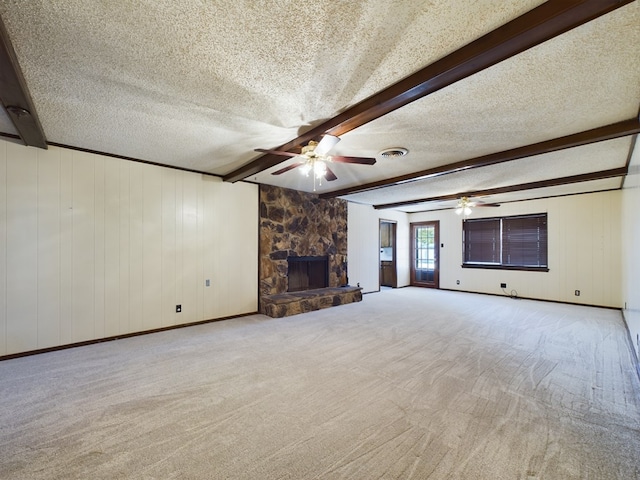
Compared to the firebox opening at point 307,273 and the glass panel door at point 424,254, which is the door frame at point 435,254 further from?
the firebox opening at point 307,273

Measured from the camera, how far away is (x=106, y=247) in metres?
3.84

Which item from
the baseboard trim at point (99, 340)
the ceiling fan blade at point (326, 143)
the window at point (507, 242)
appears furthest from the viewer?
the window at point (507, 242)

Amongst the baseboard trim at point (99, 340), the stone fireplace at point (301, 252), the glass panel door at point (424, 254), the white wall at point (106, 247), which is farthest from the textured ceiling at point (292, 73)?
the glass panel door at point (424, 254)

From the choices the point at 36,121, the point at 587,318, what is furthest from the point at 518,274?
the point at 36,121

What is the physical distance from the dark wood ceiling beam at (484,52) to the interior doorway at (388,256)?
20.7 feet

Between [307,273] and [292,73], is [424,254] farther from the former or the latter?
[292,73]

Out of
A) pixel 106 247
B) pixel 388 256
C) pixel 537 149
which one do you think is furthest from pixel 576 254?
pixel 106 247

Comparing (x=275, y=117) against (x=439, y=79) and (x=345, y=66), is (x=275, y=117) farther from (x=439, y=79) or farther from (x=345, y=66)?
(x=439, y=79)

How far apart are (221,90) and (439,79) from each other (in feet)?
5.52

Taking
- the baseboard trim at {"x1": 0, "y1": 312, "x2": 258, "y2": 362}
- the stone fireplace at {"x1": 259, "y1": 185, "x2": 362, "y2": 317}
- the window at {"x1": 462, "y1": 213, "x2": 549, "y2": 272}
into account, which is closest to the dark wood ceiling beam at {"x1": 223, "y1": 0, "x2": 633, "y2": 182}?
the stone fireplace at {"x1": 259, "y1": 185, "x2": 362, "y2": 317}

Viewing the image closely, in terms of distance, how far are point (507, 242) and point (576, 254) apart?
4.59 feet

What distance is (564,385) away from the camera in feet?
8.65

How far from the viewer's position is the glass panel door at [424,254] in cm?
877

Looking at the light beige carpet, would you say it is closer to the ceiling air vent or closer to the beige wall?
the ceiling air vent
